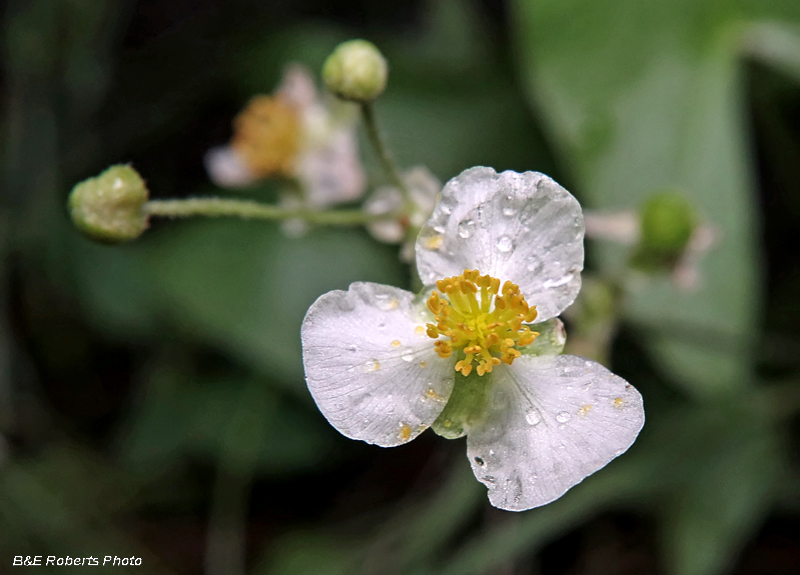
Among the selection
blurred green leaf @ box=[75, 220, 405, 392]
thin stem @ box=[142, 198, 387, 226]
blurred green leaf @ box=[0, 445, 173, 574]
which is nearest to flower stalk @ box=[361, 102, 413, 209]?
thin stem @ box=[142, 198, 387, 226]

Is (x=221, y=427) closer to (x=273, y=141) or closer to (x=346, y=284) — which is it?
(x=346, y=284)

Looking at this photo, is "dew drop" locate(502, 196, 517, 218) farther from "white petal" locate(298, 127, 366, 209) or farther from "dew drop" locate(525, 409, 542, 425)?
"white petal" locate(298, 127, 366, 209)

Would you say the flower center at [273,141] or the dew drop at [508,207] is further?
the flower center at [273,141]

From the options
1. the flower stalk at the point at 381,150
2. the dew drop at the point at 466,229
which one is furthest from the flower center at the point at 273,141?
the dew drop at the point at 466,229

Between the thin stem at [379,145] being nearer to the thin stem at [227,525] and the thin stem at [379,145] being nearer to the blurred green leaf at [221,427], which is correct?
the blurred green leaf at [221,427]

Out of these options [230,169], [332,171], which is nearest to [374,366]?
[332,171]

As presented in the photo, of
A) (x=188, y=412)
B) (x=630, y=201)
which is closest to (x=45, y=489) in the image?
(x=188, y=412)

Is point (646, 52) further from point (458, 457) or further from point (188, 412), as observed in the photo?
point (188, 412)
